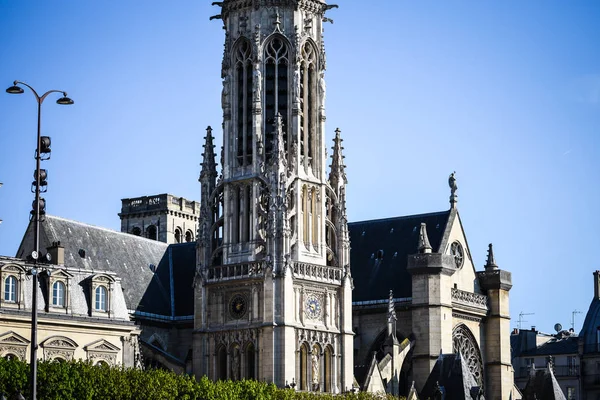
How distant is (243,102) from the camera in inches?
3339

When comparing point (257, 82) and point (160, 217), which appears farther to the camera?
point (160, 217)

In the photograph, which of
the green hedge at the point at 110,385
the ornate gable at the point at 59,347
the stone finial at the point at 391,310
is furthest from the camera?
the stone finial at the point at 391,310

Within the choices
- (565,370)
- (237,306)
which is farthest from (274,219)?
(565,370)

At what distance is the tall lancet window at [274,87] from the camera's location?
277 ft

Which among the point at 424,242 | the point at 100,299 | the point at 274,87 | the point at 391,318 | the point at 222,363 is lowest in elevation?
the point at 222,363

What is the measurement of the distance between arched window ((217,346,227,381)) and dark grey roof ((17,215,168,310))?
6.08m

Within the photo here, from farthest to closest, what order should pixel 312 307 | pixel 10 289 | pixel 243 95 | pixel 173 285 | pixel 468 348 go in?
pixel 468 348
pixel 173 285
pixel 243 95
pixel 312 307
pixel 10 289

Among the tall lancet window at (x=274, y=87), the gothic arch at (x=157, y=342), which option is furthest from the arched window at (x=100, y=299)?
the tall lancet window at (x=274, y=87)

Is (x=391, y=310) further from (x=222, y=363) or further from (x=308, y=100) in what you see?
(x=308, y=100)

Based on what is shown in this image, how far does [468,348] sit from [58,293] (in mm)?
29545

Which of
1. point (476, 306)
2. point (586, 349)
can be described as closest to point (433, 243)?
point (476, 306)

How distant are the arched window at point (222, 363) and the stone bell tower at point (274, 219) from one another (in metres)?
0.05

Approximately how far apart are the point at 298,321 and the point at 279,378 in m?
3.45

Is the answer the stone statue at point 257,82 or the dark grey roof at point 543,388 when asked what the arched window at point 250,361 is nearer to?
the stone statue at point 257,82
